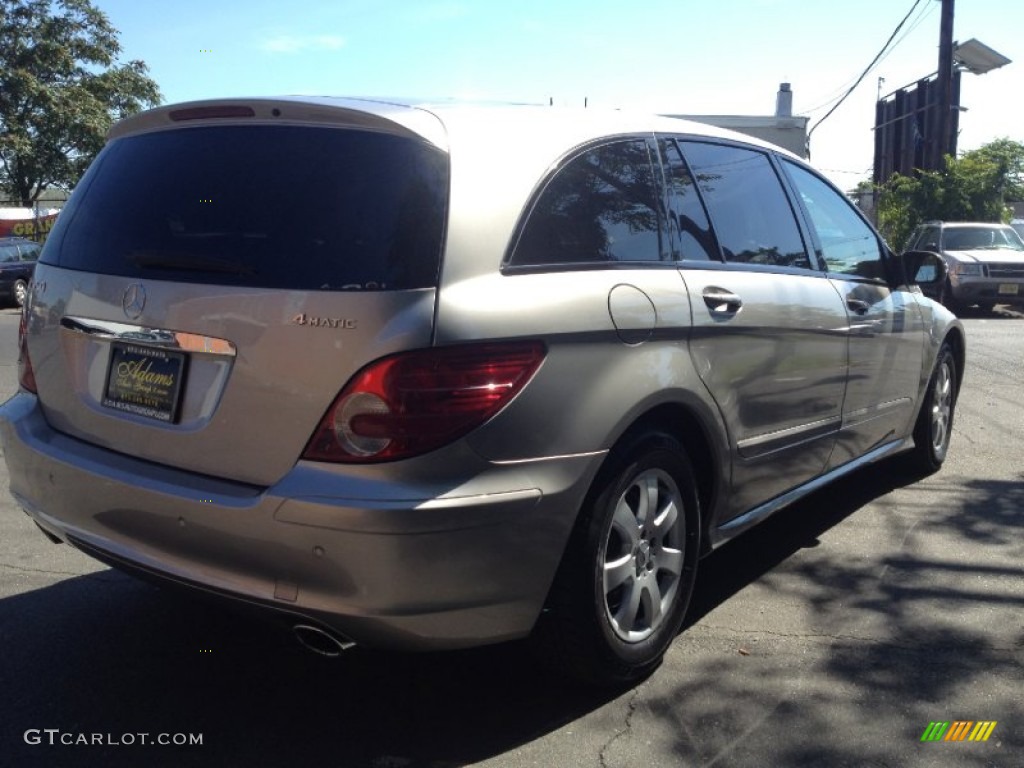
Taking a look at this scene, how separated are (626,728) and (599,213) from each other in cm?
158

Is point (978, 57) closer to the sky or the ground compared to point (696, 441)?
closer to the sky

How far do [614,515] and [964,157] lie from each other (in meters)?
25.9

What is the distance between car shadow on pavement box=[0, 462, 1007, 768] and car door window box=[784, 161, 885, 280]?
5.90 feet

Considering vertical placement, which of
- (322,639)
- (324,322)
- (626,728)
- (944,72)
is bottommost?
(626,728)

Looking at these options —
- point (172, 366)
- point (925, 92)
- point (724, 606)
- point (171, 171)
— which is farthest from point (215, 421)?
point (925, 92)

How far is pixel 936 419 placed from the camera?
6172 mm

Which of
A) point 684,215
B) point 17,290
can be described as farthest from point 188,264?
point 17,290

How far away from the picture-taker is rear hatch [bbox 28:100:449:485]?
2742 mm

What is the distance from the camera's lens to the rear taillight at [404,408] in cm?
268

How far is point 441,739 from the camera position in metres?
3.06

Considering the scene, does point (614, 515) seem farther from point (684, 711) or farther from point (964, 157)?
point (964, 157)

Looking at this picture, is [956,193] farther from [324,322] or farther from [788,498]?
[324,322]

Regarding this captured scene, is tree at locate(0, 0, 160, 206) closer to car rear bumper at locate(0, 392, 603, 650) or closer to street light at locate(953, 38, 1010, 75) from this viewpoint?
street light at locate(953, 38, 1010, 75)

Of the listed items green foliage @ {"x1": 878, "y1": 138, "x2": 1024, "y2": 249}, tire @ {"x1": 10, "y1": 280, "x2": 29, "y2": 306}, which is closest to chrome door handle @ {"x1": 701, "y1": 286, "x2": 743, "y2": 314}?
tire @ {"x1": 10, "y1": 280, "x2": 29, "y2": 306}
